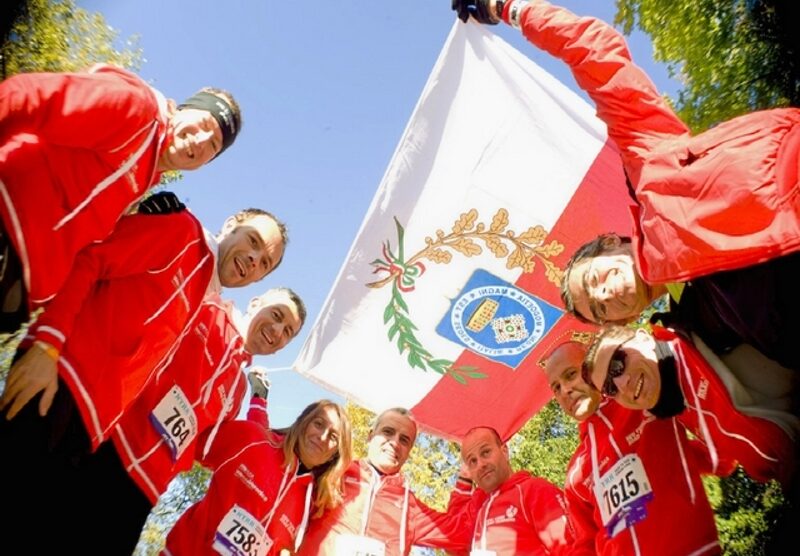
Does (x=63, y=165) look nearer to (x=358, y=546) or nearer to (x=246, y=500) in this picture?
(x=246, y=500)

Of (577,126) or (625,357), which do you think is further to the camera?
(577,126)

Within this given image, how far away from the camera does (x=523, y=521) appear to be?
3.26m

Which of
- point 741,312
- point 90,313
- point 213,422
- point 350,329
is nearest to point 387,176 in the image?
point 350,329

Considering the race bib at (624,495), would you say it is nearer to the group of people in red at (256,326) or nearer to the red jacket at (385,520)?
the group of people in red at (256,326)

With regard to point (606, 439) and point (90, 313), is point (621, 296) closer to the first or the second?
point (606, 439)

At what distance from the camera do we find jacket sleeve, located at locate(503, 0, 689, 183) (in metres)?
2.04

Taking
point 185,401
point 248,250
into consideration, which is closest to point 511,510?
point 185,401

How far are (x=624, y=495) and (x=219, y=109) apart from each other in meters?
2.34

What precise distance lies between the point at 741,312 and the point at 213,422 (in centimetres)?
235

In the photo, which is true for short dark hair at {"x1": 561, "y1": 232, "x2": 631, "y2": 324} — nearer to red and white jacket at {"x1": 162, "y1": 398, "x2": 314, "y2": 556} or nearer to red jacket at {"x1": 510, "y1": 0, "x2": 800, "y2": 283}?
red jacket at {"x1": 510, "y1": 0, "x2": 800, "y2": 283}

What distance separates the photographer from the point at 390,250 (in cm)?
391

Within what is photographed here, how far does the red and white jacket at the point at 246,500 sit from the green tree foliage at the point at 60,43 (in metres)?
3.15

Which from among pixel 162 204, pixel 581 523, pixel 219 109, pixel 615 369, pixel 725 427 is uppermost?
pixel 219 109

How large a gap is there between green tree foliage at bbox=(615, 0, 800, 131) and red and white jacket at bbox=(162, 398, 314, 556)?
3.39m
